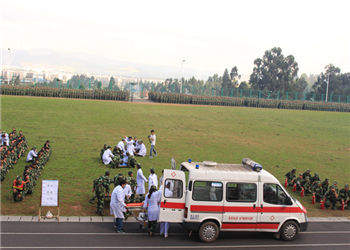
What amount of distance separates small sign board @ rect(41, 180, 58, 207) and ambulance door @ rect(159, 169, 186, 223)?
3.68 m

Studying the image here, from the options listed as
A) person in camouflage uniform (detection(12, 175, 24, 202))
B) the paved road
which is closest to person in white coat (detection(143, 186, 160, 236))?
the paved road

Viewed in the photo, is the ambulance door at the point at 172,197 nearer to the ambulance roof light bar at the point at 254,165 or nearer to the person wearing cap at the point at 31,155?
the ambulance roof light bar at the point at 254,165

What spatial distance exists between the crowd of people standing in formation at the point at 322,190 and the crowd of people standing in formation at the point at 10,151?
12993 mm

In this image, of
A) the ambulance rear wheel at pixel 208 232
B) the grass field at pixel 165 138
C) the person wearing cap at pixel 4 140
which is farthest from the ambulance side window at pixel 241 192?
the person wearing cap at pixel 4 140

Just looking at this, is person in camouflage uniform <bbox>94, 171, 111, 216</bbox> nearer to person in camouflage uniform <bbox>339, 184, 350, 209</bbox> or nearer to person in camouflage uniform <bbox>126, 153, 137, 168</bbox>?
person in camouflage uniform <bbox>126, 153, 137, 168</bbox>

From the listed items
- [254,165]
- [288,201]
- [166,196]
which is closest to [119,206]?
[166,196]

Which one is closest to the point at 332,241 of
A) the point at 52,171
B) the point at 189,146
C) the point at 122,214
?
the point at 122,214

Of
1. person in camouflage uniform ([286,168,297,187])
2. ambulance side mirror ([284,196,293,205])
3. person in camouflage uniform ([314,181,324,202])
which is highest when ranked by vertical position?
ambulance side mirror ([284,196,293,205])

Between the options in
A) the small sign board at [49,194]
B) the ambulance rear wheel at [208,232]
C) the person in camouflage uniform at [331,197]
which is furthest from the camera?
the person in camouflage uniform at [331,197]

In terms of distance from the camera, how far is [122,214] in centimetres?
1173

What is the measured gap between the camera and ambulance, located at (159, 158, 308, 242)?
11.3m

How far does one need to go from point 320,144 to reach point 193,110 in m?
18.3

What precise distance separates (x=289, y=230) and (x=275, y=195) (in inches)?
45.8

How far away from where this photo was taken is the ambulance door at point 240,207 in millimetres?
11477
